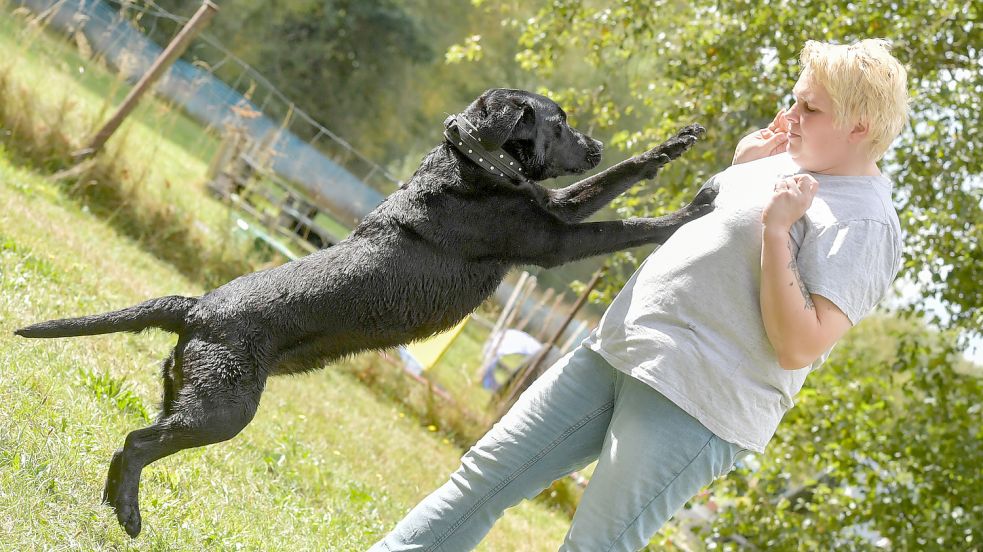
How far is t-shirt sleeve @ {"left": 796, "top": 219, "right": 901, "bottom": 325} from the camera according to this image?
7.59 feet

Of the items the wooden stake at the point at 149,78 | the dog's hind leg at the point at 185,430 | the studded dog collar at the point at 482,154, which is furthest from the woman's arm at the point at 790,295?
the wooden stake at the point at 149,78

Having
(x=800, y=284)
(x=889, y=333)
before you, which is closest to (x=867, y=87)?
(x=800, y=284)

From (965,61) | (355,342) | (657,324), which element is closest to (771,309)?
(657,324)

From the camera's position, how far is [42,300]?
16.0 feet

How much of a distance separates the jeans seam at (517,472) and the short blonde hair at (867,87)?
1.04 m

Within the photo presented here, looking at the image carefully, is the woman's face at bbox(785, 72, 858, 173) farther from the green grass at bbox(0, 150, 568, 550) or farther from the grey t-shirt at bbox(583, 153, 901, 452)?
the green grass at bbox(0, 150, 568, 550)

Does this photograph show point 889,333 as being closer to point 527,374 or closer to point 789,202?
point 527,374

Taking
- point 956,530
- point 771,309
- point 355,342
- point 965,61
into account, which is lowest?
point 355,342

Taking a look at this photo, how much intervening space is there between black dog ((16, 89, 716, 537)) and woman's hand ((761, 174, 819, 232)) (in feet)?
2.17

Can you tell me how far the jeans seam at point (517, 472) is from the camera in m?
2.70

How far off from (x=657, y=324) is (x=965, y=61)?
195 inches

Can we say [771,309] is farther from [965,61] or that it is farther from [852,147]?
[965,61]

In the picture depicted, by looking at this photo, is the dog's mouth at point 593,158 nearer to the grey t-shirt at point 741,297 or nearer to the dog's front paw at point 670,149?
the dog's front paw at point 670,149

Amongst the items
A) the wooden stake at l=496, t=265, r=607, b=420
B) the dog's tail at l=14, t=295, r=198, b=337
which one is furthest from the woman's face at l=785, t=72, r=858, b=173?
the wooden stake at l=496, t=265, r=607, b=420
